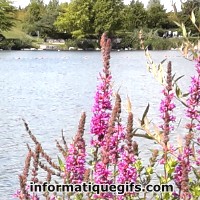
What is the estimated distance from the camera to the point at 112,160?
316cm

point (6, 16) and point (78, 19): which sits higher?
point (6, 16)

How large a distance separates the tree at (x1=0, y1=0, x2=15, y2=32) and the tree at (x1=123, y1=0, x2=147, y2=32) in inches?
750

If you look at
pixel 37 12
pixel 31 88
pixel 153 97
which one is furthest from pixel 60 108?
pixel 37 12

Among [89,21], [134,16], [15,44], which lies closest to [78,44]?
[89,21]

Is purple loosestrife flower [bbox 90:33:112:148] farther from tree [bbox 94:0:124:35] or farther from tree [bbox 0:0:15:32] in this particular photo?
tree [bbox 94:0:124:35]

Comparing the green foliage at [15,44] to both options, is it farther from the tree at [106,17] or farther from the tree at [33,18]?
the tree at [106,17]

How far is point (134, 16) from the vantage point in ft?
348

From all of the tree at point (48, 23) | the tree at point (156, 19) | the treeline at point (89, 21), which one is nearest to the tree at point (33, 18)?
the treeline at point (89, 21)

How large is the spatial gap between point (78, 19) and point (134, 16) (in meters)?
11.2

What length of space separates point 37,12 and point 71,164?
108123mm

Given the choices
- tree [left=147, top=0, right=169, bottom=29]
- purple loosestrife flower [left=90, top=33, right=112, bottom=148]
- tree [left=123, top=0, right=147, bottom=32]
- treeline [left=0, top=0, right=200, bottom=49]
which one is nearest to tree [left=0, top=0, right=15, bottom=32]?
treeline [left=0, top=0, right=200, bottom=49]

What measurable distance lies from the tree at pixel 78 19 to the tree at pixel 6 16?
780cm

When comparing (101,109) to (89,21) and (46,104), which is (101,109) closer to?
(46,104)

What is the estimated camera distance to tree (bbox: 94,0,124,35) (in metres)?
99.8
